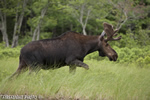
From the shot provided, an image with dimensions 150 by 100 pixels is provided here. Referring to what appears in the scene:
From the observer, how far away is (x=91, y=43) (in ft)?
26.2

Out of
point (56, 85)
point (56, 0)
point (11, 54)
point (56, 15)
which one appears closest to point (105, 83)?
point (56, 85)

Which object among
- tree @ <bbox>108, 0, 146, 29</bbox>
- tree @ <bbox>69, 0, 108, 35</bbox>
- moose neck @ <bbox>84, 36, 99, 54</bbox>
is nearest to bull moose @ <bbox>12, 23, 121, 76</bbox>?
moose neck @ <bbox>84, 36, 99, 54</bbox>

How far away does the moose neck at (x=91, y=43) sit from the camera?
7.91m

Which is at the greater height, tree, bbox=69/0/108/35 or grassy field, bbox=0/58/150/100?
grassy field, bbox=0/58/150/100

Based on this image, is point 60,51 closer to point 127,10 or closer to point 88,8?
point 127,10

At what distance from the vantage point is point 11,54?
16.7 metres

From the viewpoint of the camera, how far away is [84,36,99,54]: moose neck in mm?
7912

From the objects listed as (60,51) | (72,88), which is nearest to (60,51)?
(60,51)

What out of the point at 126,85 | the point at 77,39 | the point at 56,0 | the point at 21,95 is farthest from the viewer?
the point at 56,0

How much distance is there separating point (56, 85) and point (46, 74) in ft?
2.28

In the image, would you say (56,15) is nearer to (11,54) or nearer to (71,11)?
(71,11)

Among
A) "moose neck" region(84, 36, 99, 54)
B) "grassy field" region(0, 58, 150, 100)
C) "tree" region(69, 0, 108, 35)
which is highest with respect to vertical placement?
"moose neck" region(84, 36, 99, 54)

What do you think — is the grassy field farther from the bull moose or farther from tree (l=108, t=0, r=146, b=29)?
tree (l=108, t=0, r=146, b=29)

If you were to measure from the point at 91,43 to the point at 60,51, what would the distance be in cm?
117
